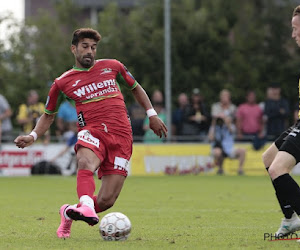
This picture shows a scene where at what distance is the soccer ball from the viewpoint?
832 cm

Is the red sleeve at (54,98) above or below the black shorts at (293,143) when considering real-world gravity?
above

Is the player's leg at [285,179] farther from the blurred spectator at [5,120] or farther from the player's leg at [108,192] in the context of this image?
the blurred spectator at [5,120]

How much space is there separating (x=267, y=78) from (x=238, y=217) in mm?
21553

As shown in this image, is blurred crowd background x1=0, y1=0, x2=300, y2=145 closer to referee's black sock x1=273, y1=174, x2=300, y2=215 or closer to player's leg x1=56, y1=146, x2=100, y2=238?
player's leg x1=56, y1=146, x2=100, y2=238

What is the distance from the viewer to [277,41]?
109 ft

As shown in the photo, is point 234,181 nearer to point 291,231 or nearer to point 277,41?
point 291,231

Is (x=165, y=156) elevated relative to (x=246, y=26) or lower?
lower

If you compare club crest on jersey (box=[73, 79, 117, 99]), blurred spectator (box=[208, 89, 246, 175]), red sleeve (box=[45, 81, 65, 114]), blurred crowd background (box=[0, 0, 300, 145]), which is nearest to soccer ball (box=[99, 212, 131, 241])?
club crest on jersey (box=[73, 79, 117, 99])

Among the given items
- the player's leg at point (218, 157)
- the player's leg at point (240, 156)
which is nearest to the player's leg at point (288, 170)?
the player's leg at point (218, 157)

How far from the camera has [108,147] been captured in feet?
28.9

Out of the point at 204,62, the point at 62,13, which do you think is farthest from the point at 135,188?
the point at 62,13

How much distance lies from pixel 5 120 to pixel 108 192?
1444 cm

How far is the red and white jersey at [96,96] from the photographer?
884 centimetres

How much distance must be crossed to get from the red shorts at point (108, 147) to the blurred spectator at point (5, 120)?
45.1 feet
